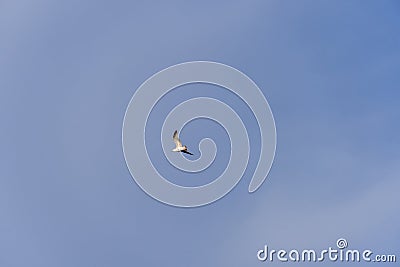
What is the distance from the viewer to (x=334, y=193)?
3613mm

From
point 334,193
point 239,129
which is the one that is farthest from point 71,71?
point 334,193

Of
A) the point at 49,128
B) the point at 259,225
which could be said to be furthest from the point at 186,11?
the point at 259,225

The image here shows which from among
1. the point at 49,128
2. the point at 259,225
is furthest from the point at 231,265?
the point at 49,128

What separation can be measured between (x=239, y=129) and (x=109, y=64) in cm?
83

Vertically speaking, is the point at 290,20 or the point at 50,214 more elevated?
the point at 290,20

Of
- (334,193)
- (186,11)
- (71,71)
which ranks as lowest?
(334,193)

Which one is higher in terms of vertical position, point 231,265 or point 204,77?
point 204,77

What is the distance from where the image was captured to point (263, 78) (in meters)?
3.62

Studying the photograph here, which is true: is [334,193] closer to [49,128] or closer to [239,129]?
[239,129]

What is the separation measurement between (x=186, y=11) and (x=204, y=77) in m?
0.39

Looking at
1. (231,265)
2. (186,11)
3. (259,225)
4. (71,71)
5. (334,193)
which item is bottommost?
(231,265)

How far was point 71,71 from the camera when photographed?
3518 millimetres

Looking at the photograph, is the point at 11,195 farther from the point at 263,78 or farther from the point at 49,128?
the point at 263,78

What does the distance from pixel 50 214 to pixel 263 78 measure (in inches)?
56.0
